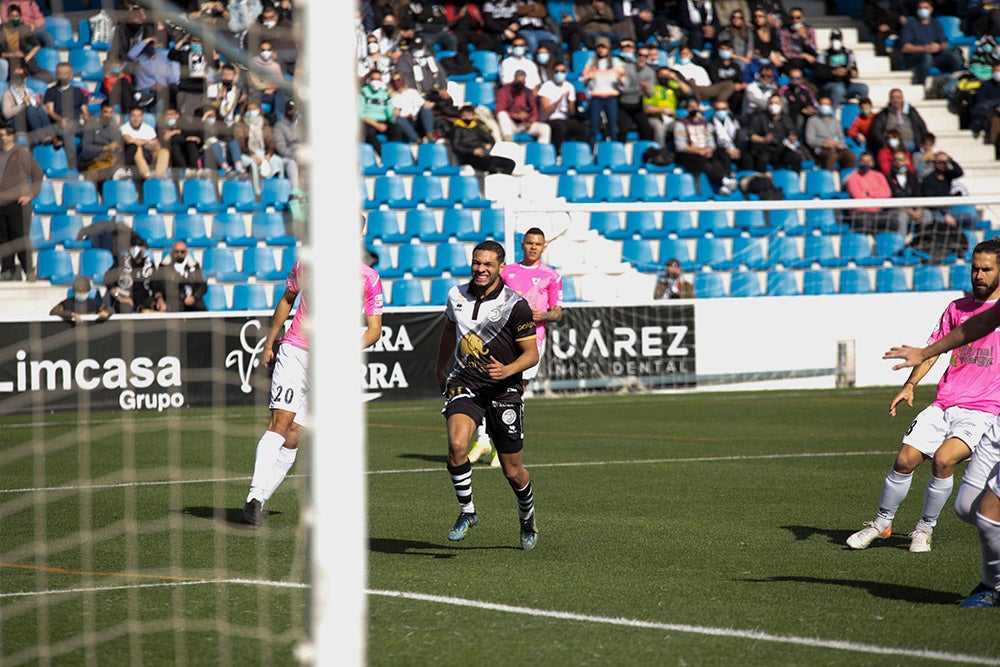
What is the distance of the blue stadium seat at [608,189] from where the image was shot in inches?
896

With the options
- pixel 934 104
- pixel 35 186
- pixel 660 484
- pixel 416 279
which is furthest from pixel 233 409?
pixel 934 104

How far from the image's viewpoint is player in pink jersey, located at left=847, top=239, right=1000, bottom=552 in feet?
24.6

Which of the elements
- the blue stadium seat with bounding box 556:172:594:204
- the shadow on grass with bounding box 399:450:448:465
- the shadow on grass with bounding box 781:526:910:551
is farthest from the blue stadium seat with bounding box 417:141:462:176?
the shadow on grass with bounding box 781:526:910:551

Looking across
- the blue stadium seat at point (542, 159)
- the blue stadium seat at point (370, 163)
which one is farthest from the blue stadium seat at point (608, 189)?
the blue stadium seat at point (370, 163)

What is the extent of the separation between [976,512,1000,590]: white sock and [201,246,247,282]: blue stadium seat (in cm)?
1511

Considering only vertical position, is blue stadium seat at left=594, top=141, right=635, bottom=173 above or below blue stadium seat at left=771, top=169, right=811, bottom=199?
above

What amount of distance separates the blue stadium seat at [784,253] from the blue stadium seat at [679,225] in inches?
47.8

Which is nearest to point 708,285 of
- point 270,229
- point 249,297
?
point 270,229

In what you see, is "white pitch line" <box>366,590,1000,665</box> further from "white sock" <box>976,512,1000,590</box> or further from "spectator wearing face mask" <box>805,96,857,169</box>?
"spectator wearing face mask" <box>805,96,857,169</box>

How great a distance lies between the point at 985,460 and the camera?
6.14 m

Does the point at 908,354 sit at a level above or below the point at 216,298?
above

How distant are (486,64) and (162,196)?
7.44m

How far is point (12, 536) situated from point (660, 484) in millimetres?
5052

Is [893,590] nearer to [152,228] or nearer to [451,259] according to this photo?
[152,228]
